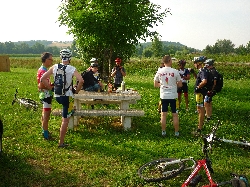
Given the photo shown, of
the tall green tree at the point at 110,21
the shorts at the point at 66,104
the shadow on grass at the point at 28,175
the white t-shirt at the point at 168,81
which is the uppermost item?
the tall green tree at the point at 110,21

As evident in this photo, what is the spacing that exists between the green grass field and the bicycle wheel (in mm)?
159

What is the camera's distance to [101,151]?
7586 millimetres

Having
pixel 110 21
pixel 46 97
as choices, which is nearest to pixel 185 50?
pixel 110 21

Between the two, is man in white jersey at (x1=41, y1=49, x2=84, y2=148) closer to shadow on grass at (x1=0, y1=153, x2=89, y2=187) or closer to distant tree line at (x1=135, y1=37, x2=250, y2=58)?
shadow on grass at (x1=0, y1=153, x2=89, y2=187)

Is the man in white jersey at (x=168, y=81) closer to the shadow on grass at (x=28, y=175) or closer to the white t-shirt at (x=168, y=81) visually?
the white t-shirt at (x=168, y=81)

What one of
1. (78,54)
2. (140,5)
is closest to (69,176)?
(140,5)

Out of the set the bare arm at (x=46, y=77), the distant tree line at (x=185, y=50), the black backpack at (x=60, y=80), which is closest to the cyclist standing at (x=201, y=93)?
the black backpack at (x=60, y=80)

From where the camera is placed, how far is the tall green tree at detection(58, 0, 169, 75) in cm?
1460

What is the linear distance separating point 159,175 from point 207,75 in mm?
4316

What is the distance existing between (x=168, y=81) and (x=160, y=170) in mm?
2931

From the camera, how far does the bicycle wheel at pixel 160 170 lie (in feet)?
19.1

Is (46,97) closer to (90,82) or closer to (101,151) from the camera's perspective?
(101,151)

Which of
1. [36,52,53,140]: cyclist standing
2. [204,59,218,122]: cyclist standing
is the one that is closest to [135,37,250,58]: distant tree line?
[204,59,218,122]: cyclist standing

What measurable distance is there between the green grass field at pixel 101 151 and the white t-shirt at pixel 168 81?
130cm
